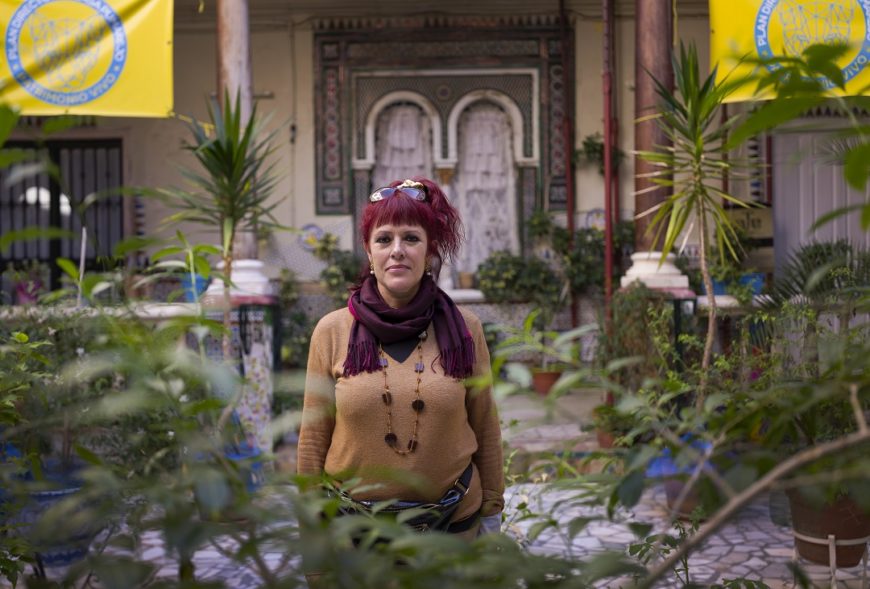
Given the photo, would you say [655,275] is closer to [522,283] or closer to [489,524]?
[522,283]

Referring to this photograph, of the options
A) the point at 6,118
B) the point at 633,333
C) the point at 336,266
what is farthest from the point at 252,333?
the point at 6,118

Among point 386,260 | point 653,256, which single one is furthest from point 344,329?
point 653,256

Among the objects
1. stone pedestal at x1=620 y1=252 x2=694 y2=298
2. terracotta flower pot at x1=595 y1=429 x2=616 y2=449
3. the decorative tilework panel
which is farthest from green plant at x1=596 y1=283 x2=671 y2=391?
the decorative tilework panel

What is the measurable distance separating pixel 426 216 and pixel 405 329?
33cm

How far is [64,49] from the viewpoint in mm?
6227

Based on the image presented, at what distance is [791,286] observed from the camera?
5605mm

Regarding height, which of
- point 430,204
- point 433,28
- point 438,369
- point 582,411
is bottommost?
point 582,411

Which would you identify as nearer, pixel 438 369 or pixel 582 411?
pixel 438 369

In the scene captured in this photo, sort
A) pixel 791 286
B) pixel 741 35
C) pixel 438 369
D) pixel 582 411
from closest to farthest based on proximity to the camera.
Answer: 1. pixel 438 369
2. pixel 791 286
3. pixel 741 35
4. pixel 582 411

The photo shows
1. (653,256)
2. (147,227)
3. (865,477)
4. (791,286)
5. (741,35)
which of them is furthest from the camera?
(147,227)

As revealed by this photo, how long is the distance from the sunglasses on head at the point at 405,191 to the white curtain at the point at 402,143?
747 cm

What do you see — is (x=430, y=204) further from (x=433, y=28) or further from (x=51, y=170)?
(x=433, y=28)

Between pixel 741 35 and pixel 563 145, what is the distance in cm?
382

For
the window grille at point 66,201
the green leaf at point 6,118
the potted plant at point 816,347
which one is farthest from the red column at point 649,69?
the window grille at point 66,201
